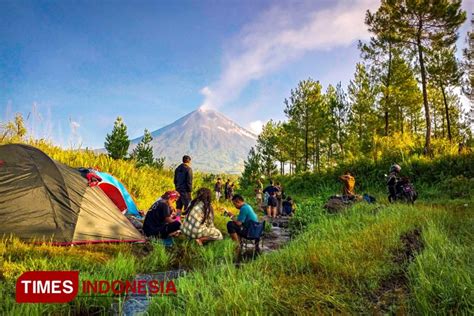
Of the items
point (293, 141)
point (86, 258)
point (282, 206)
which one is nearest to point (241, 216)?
point (86, 258)

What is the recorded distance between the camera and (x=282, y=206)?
15.5m

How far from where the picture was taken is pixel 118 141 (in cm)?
2342

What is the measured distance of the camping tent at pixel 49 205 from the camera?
5859 mm

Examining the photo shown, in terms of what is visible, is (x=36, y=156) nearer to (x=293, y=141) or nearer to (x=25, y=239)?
(x=25, y=239)

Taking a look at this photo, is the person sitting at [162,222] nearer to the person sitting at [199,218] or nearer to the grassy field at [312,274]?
the person sitting at [199,218]

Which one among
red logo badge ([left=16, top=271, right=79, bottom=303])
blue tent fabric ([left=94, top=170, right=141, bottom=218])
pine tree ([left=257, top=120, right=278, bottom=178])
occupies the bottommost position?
red logo badge ([left=16, top=271, right=79, bottom=303])

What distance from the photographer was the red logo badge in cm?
331

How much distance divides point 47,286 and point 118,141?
2098cm

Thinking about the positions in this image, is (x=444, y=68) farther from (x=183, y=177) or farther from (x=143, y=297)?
(x=143, y=297)

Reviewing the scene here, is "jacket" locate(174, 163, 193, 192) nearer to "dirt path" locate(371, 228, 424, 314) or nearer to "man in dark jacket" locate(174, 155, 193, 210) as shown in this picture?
"man in dark jacket" locate(174, 155, 193, 210)

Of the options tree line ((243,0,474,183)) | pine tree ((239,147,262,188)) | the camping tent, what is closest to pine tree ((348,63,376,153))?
tree line ((243,0,474,183))

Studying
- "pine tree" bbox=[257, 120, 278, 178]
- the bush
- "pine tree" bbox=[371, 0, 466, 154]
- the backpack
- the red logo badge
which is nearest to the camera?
the red logo badge

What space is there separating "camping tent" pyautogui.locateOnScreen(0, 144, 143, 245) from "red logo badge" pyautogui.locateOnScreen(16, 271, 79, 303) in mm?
2007

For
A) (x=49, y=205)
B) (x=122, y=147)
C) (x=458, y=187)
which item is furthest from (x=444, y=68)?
(x=49, y=205)
